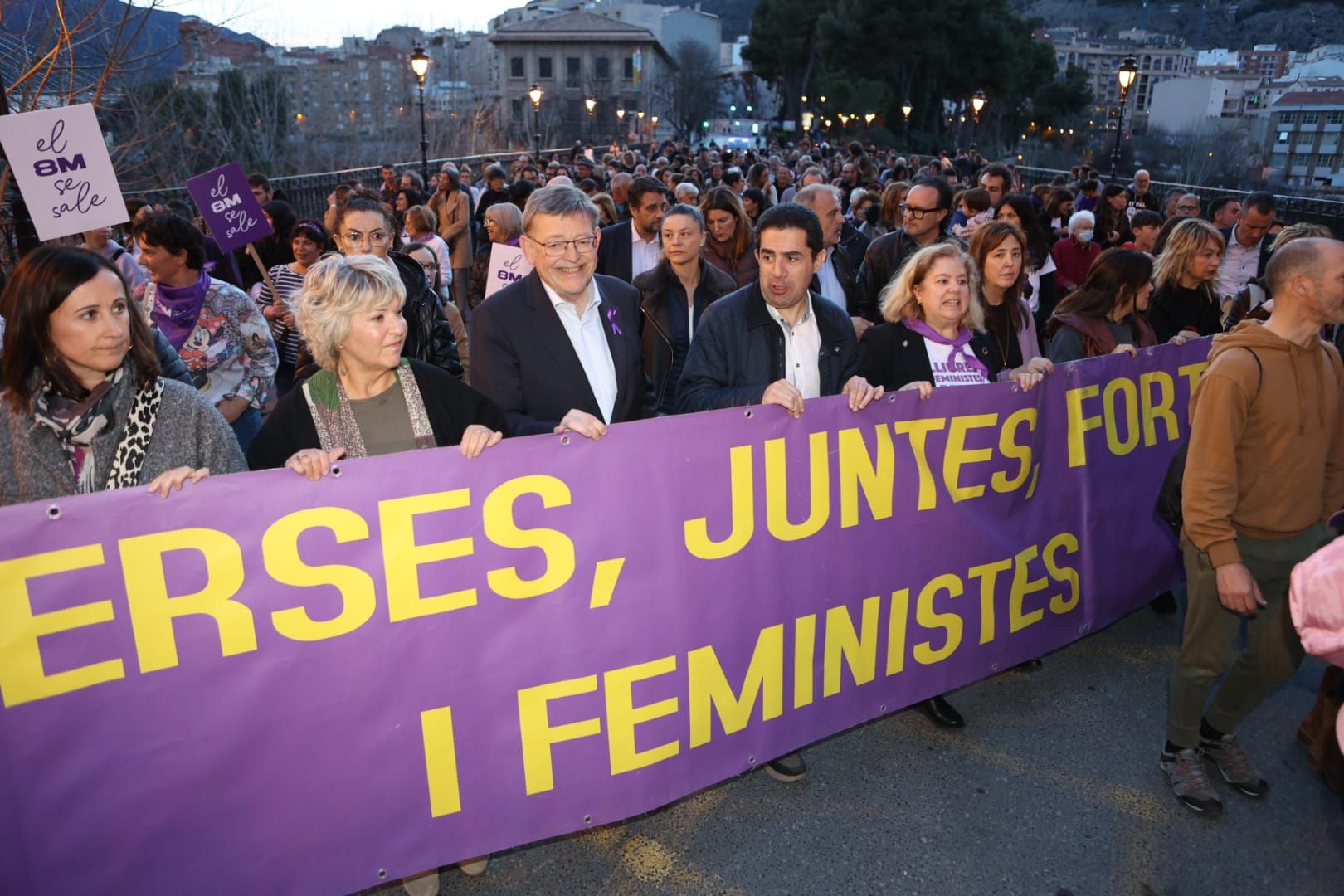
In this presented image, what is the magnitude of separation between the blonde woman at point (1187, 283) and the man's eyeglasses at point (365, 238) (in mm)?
4287

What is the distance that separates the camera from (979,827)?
10.7ft

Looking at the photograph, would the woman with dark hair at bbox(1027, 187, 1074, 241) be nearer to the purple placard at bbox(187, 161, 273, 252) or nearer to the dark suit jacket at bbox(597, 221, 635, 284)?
the dark suit jacket at bbox(597, 221, 635, 284)

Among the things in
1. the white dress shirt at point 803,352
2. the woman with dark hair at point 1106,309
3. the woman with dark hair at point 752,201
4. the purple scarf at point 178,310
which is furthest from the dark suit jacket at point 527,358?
the woman with dark hair at point 752,201

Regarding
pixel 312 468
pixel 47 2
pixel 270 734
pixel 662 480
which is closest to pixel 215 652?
pixel 270 734

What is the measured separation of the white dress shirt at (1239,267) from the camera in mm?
7195

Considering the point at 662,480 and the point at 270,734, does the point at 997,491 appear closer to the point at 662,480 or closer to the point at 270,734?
the point at 662,480

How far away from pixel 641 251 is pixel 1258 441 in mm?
4611

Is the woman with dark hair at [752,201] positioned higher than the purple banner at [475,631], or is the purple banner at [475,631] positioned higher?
the woman with dark hair at [752,201]

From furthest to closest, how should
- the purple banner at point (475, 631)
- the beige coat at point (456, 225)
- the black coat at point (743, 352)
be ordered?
the beige coat at point (456, 225) → the black coat at point (743, 352) → the purple banner at point (475, 631)

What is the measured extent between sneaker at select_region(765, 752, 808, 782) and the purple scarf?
327 centimetres

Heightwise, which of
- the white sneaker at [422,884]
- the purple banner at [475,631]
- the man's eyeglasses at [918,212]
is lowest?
the white sneaker at [422,884]

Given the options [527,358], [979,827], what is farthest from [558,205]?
[979,827]

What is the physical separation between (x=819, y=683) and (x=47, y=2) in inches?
332

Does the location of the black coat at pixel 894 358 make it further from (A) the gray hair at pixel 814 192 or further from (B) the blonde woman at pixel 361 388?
(A) the gray hair at pixel 814 192
